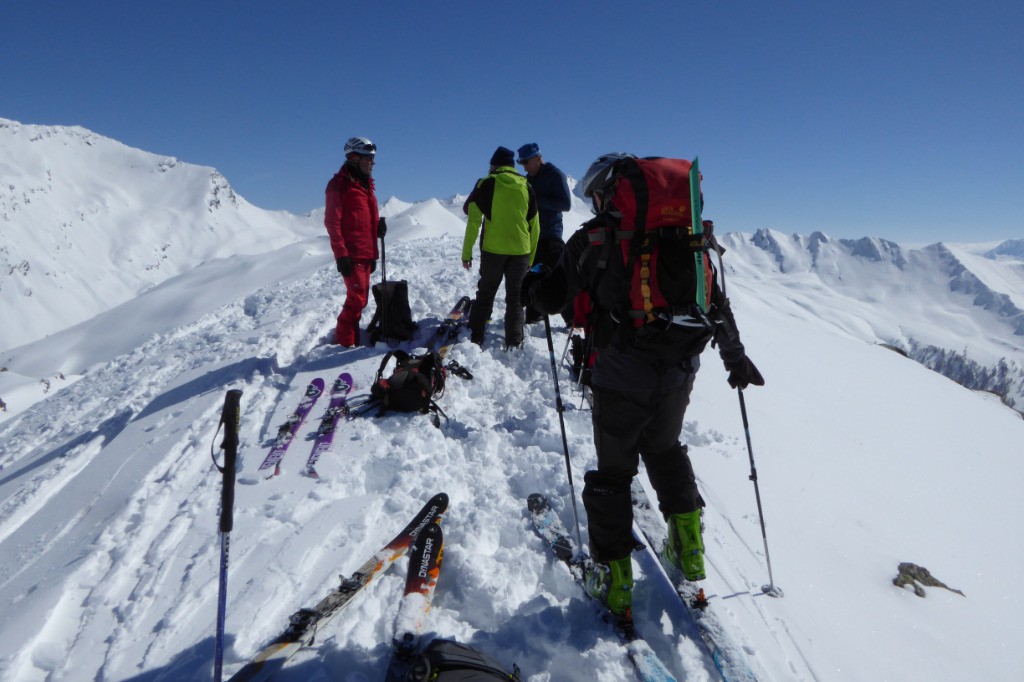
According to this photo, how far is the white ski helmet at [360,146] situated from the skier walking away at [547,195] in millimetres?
2188

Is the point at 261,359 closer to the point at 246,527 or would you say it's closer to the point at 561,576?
the point at 246,527

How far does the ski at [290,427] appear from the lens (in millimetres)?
4793

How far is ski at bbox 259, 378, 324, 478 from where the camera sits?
15.7ft

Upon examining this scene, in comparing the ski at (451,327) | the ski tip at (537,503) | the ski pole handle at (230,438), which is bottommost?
the ski tip at (537,503)

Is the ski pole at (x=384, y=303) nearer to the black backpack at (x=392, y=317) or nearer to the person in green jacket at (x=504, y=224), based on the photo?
the black backpack at (x=392, y=317)

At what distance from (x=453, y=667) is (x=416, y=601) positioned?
0.79 m

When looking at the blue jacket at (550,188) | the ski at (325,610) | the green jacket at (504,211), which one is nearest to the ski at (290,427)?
the ski at (325,610)

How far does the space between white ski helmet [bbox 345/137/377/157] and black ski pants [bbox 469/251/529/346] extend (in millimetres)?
2138

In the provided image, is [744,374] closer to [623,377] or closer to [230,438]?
[623,377]

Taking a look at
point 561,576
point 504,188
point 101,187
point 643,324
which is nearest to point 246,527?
point 561,576

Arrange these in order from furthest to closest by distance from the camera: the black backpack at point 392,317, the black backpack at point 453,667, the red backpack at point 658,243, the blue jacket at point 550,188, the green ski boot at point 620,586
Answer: the black backpack at point 392,317
the blue jacket at point 550,188
the green ski boot at point 620,586
the red backpack at point 658,243
the black backpack at point 453,667

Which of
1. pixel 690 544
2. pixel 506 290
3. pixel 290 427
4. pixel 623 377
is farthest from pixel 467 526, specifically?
pixel 506 290

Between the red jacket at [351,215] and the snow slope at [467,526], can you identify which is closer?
the snow slope at [467,526]

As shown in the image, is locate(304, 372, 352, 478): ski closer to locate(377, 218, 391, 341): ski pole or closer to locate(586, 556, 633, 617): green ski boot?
locate(377, 218, 391, 341): ski pole
